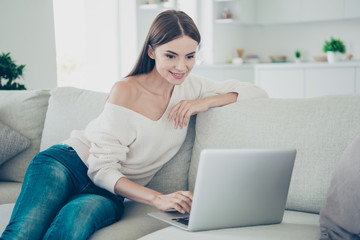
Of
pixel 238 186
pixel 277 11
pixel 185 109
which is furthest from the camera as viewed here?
pixel 277 11

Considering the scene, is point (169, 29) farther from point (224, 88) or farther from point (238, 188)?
point (238, 188)

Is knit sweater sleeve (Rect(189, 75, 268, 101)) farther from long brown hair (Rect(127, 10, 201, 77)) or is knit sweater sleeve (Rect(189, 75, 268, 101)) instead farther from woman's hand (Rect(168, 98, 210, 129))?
long brown hair (Rect(127, 10, 201, 77))

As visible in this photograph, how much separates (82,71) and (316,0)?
3.34 meters

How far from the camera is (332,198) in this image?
1333 mm

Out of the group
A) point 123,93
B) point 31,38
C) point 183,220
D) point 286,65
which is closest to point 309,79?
point 286,65

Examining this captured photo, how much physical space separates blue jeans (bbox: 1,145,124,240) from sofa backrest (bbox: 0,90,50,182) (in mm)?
550

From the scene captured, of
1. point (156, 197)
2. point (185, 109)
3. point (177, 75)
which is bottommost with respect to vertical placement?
point (156, 197)

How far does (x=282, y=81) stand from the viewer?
238 inches

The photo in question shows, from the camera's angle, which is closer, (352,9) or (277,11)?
(352,9)

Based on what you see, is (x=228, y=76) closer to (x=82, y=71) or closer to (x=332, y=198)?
(x=82, y=71)

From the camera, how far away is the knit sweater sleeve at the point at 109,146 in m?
1.64

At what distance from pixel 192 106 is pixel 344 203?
A: 0.73 metres

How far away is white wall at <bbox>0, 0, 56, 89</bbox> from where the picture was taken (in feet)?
12.8

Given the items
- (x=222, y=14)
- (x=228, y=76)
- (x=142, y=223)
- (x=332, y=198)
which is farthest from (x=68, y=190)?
(x=222, y=14)
